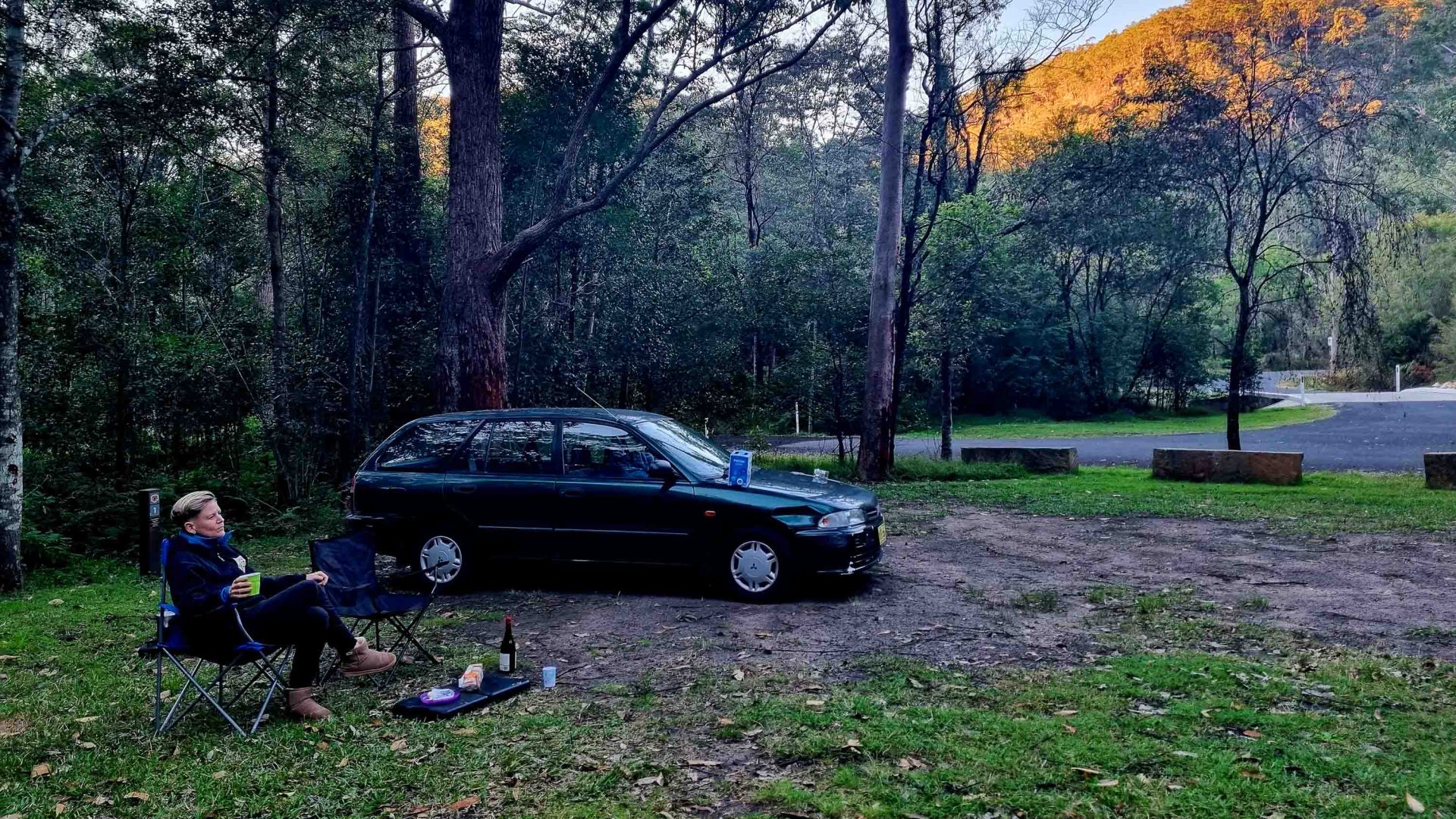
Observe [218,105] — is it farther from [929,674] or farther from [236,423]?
[929,674]

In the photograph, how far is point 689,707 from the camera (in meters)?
5.05

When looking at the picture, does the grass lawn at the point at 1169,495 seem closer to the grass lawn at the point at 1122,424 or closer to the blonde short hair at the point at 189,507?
the blonde short hair at the point at 189,507

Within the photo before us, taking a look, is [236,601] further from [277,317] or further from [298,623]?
[277,317]

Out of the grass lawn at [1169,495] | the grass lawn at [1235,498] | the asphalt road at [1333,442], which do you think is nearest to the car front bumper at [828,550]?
the grass lawn at [1169,495]

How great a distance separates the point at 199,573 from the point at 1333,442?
24143 mm

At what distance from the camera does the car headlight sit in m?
7.38

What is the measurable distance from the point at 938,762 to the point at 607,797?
4.85 ft

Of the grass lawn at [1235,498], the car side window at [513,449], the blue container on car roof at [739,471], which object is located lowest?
the grass lawn at [1235,498]

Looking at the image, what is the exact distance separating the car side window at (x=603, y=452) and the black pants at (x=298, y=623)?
2.98m

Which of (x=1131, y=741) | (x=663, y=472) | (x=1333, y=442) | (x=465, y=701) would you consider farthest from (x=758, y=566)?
(x=1333, y=442)

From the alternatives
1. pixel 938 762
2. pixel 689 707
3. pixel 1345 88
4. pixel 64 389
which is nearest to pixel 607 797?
pixel 689 707

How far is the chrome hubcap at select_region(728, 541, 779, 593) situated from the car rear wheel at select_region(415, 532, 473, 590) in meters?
2.34

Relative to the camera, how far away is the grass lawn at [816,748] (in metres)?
3.84

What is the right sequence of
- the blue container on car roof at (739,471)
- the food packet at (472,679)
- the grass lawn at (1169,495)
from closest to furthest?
the food packet at (472,679), the blue container on car roof at (739,471), the grass lawn at (1169,495)
